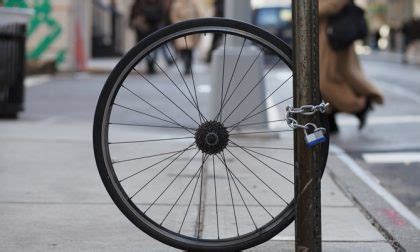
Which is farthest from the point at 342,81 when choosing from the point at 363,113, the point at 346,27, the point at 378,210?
the point at 378,210

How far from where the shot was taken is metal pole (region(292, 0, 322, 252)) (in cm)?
351

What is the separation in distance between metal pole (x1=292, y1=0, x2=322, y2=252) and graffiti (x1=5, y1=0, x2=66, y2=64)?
1571 centimetres

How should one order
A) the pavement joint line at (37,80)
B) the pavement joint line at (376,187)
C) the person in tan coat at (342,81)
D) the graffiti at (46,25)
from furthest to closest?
1. the graffiti at (46,25)
2. the pavement joint line at (37,80)
3. the person in tan coat at (342,81)
4. the pavement joint line at (376,187)

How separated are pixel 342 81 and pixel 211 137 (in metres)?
5.41

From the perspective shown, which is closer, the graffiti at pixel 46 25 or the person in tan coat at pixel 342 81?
the person in tan coat at pixel 342 81

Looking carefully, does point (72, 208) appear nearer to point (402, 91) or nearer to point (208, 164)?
point (208, 164)

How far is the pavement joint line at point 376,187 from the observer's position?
5.05 metres

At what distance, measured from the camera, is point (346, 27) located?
8555mm

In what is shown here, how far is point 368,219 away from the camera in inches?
193

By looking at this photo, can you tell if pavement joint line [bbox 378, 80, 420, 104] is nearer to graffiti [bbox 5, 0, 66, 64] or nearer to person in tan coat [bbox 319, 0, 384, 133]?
person in tan coat [bbox 319, 0, 384, 133]

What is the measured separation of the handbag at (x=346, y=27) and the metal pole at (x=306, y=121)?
513 cm

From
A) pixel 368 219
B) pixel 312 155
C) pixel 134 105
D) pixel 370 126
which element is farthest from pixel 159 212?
pixel 134 105

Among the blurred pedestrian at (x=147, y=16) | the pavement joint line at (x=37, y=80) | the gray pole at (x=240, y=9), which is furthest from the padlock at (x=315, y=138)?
the blurred pedestrian at (x=147, y=16)

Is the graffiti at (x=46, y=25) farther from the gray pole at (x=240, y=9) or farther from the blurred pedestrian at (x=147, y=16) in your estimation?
the gray pole at (x=240, y=9)
